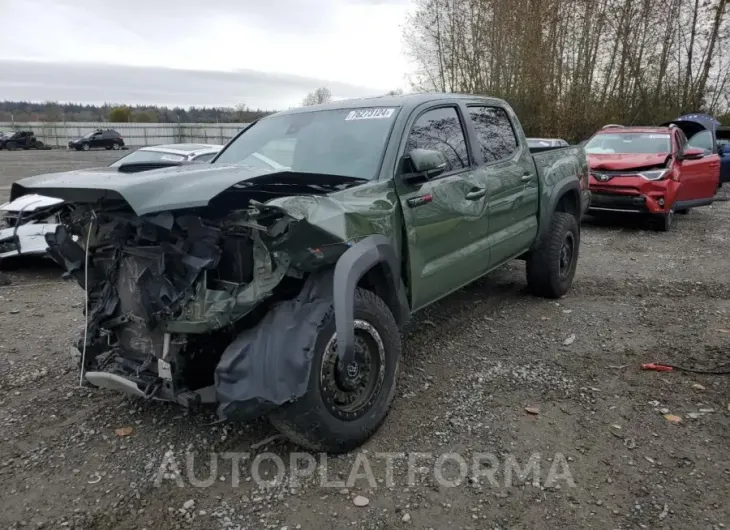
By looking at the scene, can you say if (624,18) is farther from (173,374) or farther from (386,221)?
(173,374)

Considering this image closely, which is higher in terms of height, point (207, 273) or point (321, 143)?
point (321, 143)

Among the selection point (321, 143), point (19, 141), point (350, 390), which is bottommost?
point (350, 390)

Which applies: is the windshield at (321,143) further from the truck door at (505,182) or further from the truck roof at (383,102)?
the truck door at (505,182)

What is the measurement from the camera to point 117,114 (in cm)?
5972

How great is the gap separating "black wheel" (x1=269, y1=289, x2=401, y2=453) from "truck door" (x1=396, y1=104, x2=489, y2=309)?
520mm

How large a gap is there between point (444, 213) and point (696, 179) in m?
8.64

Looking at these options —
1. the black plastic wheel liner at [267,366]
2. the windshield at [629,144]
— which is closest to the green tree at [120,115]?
the windshield at [629,144]

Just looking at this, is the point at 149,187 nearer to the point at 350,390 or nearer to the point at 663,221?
A: the point at 350,390

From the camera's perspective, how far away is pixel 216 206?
2.82 meters

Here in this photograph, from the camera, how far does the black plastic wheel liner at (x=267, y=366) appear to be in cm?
267

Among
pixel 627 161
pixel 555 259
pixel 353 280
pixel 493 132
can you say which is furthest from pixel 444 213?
pixel 627 161

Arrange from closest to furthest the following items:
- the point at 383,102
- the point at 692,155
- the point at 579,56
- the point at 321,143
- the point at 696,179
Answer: the point at 321,143
the point at 383,102
the point at 692,155
the point at 696,179
the point at 579,56

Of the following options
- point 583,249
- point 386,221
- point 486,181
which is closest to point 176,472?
point 386,221

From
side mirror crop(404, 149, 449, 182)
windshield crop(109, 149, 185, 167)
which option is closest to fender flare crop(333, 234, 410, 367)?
side mirror crop(404, 149, 449, 182)
